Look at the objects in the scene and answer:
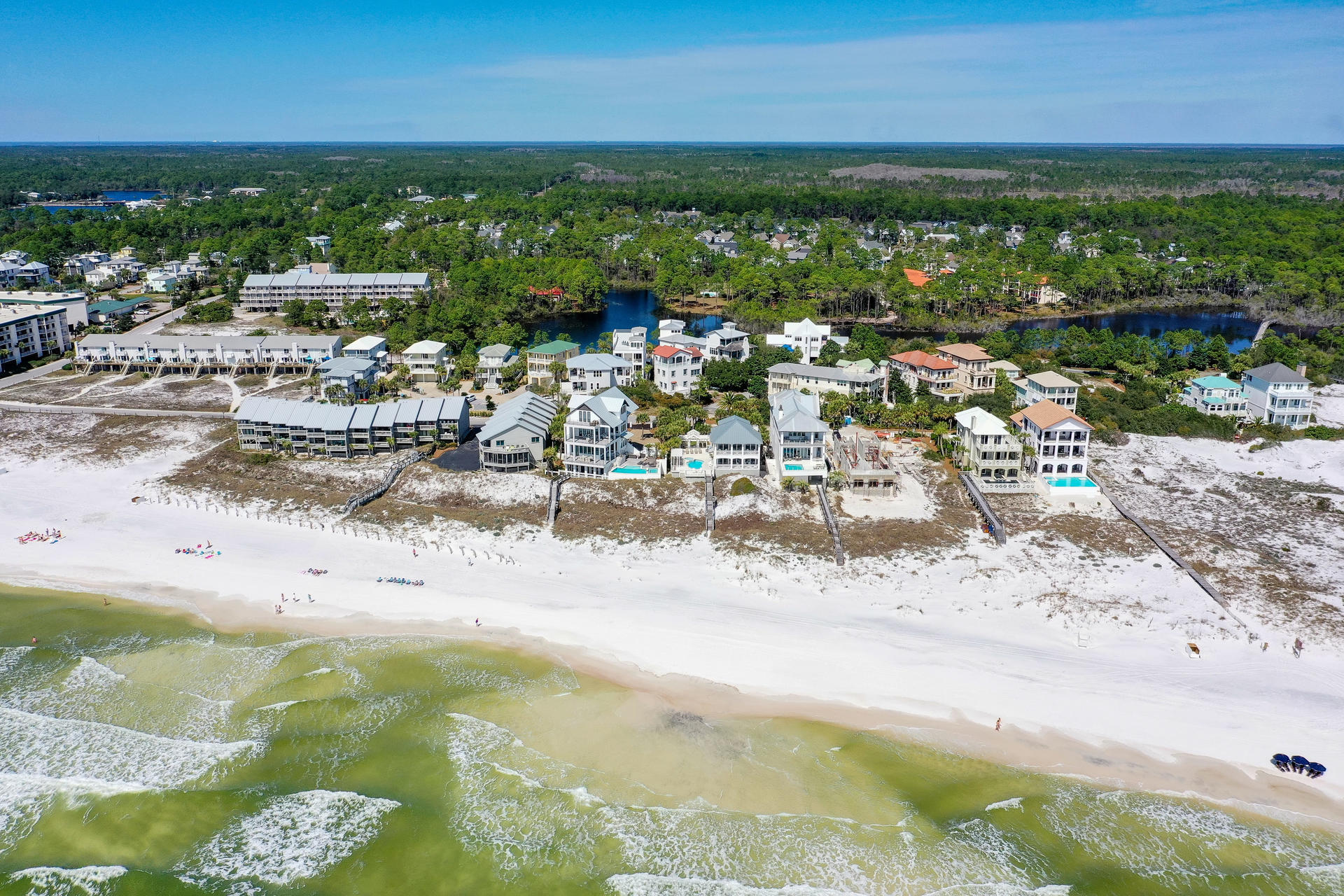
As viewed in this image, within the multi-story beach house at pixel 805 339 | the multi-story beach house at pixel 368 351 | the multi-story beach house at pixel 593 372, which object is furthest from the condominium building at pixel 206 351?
the multi-story beach house at pixel 805 339

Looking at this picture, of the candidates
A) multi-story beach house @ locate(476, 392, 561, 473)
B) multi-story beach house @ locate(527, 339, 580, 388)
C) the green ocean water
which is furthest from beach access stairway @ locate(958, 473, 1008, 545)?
multi-story beach house @ locate(527, 339, 580, 388)

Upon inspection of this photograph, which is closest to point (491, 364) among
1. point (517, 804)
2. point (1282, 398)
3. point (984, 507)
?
point (984, 507)

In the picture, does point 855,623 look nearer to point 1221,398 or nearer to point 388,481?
point 388,481

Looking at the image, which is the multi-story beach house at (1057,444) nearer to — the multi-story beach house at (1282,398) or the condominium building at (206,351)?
the multi-story beach house at (1282,398)

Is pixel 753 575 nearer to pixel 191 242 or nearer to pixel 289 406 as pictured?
pixel 289 406

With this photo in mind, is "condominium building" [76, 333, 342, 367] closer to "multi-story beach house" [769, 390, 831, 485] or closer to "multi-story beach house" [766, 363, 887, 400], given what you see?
"multi-story beach house" [766, 363, 887, 400]

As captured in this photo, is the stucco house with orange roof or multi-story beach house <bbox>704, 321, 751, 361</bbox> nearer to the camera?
the stucco house with orange roof
